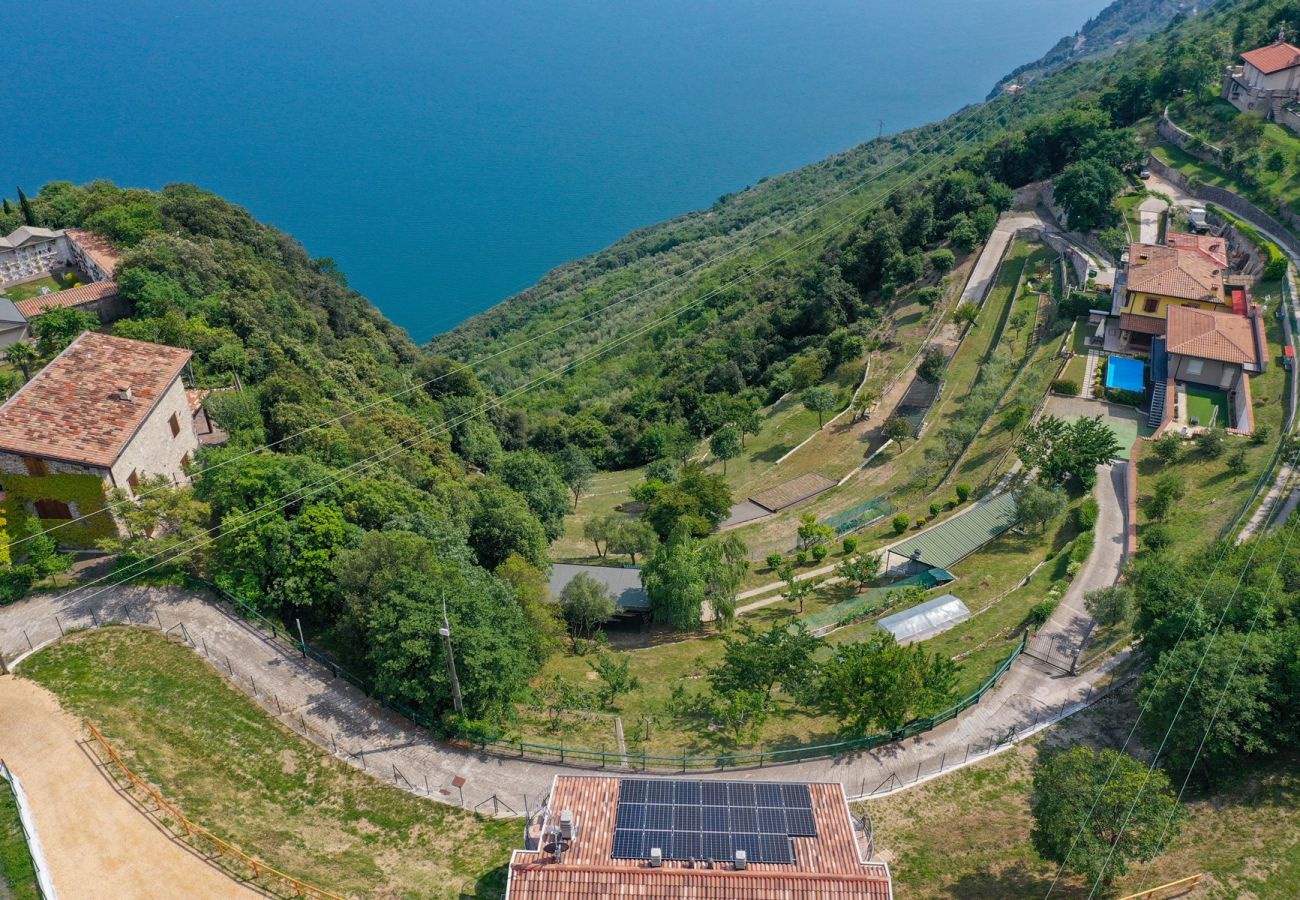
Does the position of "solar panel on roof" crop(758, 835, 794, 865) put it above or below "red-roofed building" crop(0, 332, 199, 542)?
below

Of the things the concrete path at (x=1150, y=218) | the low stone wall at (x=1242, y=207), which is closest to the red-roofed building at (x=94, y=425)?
the concrete path at (x=1150, y=218)

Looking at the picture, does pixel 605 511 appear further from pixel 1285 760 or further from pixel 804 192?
pixel 804 192

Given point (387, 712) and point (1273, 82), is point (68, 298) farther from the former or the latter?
point (1273, 82)

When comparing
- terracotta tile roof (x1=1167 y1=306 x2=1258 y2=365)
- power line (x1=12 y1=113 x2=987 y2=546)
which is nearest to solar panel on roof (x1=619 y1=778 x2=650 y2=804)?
power line (x1=12 y1=113 x2=987 y2=546)

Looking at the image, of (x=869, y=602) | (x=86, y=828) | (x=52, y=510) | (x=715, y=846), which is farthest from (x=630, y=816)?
(x=52, y=510)

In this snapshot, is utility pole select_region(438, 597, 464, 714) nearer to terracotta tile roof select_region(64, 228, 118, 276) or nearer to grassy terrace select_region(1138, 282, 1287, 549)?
grassy terrace select_region(1138, 282, 1287, 549)

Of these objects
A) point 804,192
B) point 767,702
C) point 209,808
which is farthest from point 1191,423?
point 804,192

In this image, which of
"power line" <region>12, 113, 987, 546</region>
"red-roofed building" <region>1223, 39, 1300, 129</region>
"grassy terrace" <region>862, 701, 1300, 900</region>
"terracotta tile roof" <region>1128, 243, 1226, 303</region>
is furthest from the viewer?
"red-roofed building" <region>1223, 39, 1300, 129</region>
